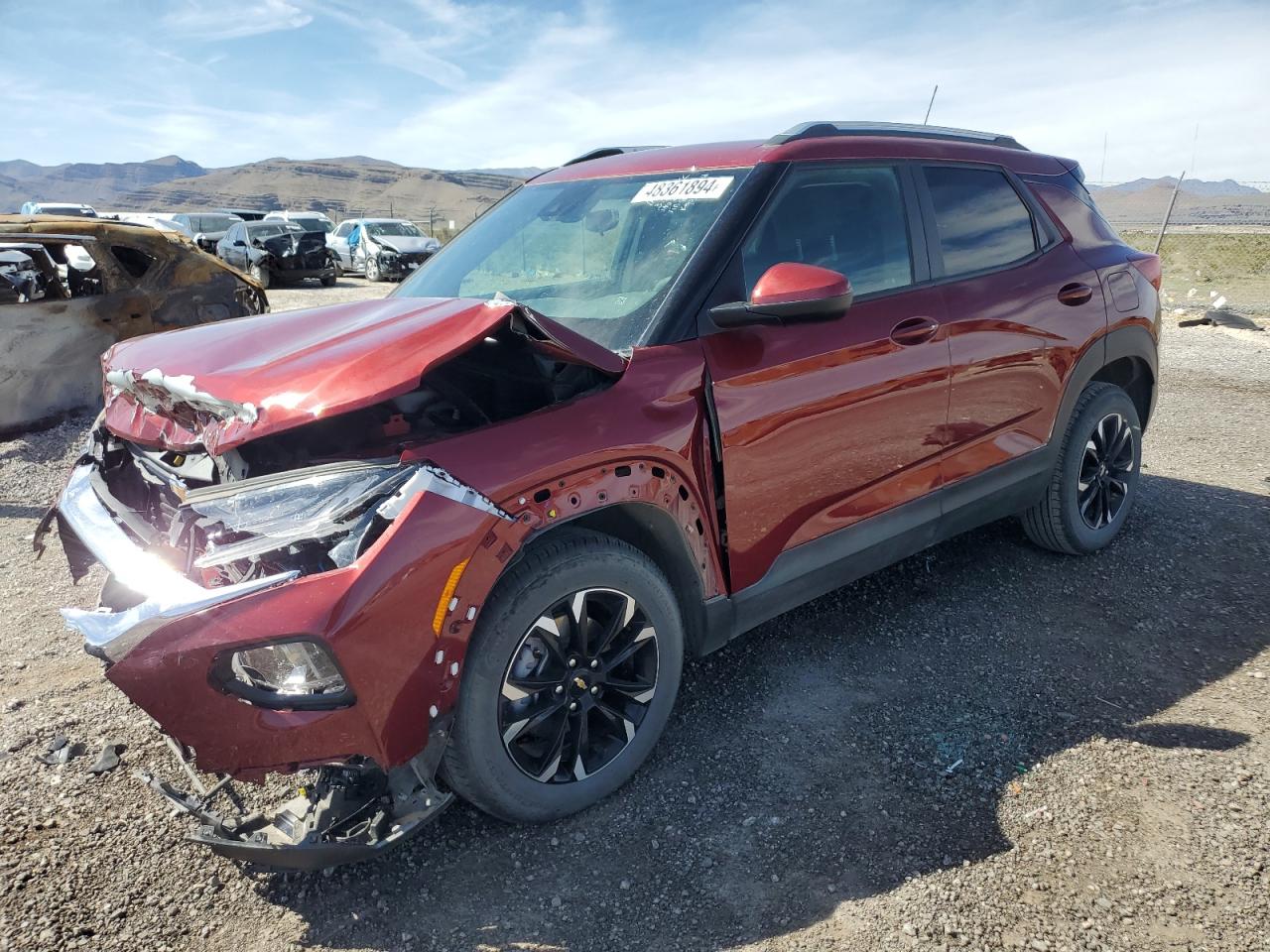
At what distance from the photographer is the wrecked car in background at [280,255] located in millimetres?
18000

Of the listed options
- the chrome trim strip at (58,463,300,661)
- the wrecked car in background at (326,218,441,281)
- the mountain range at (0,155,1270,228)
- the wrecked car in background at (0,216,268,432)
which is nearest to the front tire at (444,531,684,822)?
the chrome trim strip at (58,463,300,661)

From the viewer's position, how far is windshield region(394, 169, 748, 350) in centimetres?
281

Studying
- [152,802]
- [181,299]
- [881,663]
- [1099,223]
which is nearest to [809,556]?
[881,663]

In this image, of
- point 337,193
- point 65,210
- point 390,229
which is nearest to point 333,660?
point 390,229

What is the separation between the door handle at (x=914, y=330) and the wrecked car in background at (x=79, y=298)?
637 cm

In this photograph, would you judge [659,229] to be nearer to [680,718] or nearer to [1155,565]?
[680,718]

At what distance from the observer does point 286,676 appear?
2.03 m

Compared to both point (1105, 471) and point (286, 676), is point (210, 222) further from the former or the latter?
point (286, 676)

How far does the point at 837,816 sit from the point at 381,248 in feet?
68.1

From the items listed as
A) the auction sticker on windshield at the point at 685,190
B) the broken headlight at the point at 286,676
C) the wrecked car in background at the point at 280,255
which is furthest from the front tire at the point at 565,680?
the wrecked car in background at the point at 280,255

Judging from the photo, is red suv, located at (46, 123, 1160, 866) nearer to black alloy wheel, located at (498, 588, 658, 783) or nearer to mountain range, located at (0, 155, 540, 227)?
black alloy wheel, located at (498, 588, 658, 783)

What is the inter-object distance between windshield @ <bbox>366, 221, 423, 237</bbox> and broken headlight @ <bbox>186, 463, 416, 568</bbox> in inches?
831

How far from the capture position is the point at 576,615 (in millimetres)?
2406

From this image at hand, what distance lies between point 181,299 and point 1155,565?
7.45 metres
